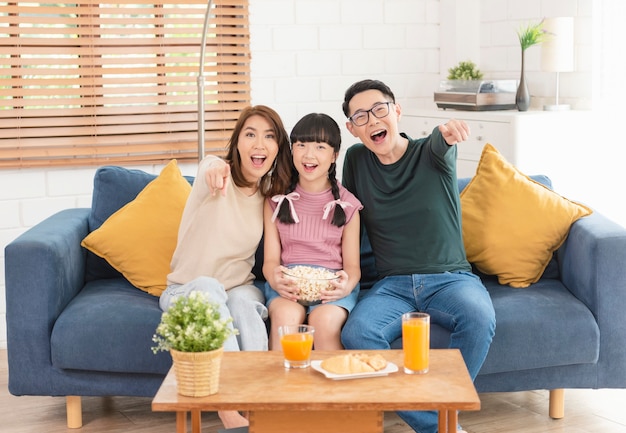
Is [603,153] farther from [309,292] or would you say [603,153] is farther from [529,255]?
[309,292]

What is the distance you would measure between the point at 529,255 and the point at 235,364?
1339 millimetres

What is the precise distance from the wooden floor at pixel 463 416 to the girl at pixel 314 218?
0.57 m

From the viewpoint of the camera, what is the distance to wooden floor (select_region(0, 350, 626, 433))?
122 inches

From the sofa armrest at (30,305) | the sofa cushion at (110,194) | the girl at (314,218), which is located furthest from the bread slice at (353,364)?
the sofa cushion at (110,194)

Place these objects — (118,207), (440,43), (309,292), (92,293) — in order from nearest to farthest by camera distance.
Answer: (309,292) → (92,293) → (118,207) → (440,43)

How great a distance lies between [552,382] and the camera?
3.02 meters

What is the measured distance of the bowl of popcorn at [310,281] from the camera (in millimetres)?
2949

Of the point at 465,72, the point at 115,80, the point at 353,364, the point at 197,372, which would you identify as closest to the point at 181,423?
the point at 197,372

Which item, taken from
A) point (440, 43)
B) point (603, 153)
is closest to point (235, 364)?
point (603, 153)

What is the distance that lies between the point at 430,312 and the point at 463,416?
1.56 feet

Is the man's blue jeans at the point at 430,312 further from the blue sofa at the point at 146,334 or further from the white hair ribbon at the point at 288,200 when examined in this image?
the white hair ribbon at the point at 288,200

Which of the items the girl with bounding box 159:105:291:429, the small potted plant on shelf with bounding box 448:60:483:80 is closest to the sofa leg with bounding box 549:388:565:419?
the girl with bounding box 159:105:291:429

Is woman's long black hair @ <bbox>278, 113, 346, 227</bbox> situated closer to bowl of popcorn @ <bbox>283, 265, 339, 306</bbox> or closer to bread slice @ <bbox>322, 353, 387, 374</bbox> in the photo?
bowl of popcorn @ <bbox>283, 265, 339, 306</bbox>

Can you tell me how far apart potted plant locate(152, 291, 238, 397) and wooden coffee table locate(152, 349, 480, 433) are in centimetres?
4
